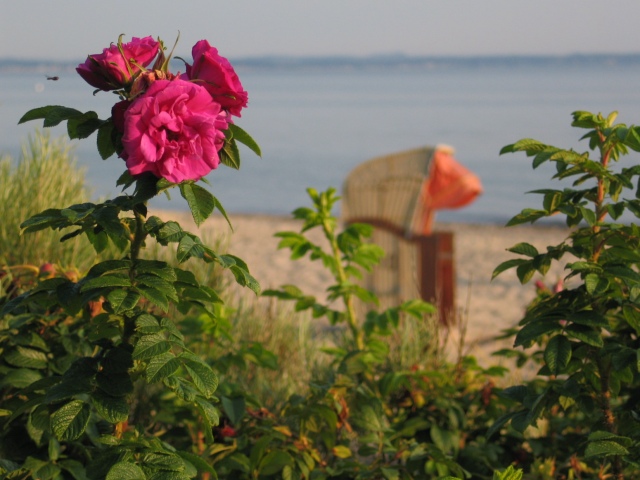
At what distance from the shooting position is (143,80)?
64.3 inches

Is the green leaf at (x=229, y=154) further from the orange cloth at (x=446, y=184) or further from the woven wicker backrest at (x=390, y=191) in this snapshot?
the orange cloth at (x=446, y=184)

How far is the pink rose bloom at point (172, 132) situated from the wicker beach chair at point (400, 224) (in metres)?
5.69

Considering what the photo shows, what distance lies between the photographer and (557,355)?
1980mm

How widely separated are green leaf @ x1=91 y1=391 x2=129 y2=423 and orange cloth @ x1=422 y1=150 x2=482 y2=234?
711cm

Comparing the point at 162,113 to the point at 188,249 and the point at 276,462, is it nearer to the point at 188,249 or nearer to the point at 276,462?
the point at 188,249

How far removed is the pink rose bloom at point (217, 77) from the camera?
169 cm

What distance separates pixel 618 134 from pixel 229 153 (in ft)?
3.13

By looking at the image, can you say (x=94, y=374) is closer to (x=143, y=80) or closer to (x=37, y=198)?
(x=143, y=80)

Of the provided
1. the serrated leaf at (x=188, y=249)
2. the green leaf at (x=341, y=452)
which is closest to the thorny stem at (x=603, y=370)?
the green leaf at (x=341, y=452)

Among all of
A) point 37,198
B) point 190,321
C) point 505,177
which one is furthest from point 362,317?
point 505,177

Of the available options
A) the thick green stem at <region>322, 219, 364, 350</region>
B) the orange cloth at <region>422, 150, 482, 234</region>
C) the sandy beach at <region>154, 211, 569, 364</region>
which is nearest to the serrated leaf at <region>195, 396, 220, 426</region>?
the thick green stem at <region>322, 219, 364, 350</region>

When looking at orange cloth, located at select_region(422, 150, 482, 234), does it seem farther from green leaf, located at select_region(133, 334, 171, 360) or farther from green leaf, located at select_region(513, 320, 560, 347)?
green leaf, located at select_region(133, 334, 171, 360)

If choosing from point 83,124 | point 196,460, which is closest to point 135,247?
point 83,124

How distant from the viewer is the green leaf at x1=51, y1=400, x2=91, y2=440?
164 centimetres
